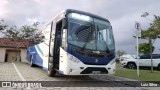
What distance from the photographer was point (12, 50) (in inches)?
1672

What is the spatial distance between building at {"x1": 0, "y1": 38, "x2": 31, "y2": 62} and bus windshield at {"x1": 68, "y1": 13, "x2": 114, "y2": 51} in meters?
31.2

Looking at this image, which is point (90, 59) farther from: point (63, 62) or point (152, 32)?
point (152, 32)

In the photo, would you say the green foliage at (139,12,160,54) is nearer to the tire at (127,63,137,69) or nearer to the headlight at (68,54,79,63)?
the tire at (127,63,137,69)

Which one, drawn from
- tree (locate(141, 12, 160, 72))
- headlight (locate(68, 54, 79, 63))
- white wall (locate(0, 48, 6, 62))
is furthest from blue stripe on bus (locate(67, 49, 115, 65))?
white wall (locate(0, 48, 6, 62))

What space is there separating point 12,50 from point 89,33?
35.5 meters

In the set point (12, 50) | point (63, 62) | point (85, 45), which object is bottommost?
point (63, 62)

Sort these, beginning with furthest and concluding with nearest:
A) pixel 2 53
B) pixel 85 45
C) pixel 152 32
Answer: pixel 2 53
pixel 152 32
pixel 85 45

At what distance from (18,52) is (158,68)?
29278 mm

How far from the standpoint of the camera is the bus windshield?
9578 millimetres

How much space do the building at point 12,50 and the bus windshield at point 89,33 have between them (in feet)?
102

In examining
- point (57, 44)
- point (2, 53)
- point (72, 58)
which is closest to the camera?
point (72, 58)

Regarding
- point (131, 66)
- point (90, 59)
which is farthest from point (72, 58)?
point (131, 66)

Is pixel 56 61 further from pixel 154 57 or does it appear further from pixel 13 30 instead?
pixel 13 30

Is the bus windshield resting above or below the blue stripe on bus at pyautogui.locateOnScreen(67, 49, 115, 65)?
above
